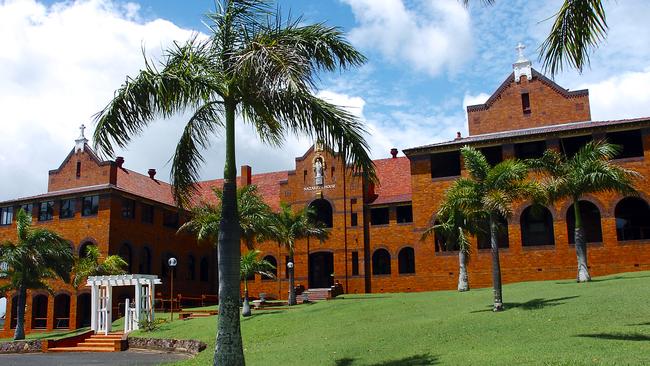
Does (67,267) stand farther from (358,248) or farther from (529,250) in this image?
(529,250)

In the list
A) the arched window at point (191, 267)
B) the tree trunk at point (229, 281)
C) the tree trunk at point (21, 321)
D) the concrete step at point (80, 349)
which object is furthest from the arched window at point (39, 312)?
the tree trunk at point (229, 281)

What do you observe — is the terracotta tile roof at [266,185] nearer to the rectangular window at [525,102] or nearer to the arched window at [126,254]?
the arched window at [126,254]

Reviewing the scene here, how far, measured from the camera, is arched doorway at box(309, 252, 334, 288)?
4266cm

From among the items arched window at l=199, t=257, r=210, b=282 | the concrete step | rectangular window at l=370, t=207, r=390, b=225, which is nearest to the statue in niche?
rectangular window at l=370, t=207, r=390, b=225

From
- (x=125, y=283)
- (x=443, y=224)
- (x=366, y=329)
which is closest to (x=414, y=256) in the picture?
(x=443, y=224)

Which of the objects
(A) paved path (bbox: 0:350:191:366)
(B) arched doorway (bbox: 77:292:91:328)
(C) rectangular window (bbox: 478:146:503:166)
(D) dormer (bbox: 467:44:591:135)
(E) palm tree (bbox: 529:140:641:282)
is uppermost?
(D) dormer (bbox: 467:44:591:135)

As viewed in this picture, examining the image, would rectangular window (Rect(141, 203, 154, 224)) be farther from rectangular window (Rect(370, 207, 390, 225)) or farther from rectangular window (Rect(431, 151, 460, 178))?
rectangular window (Rect(431, 151, 460, 178))

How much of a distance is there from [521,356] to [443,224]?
17434 millimetres

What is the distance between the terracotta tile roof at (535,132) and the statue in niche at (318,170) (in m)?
8.00

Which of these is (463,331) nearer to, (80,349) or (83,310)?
(80,349)

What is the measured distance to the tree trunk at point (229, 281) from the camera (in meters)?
10.7

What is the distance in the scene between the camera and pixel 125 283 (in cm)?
2870

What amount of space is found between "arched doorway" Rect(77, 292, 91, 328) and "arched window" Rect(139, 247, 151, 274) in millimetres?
3830

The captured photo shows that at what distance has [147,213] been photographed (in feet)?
139
